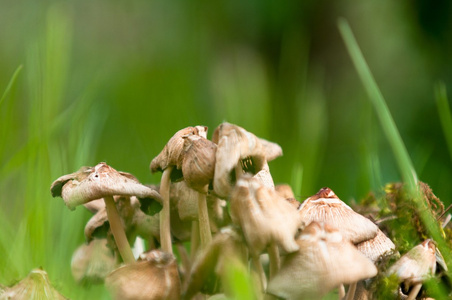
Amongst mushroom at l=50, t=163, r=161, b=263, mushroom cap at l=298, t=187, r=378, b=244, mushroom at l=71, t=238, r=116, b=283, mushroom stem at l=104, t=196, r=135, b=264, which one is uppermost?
mushroom at l=50, t=163, r=161, b=263

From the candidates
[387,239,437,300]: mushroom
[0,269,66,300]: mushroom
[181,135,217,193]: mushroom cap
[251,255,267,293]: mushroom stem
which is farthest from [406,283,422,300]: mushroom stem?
[0,269,66,300]: mushroom

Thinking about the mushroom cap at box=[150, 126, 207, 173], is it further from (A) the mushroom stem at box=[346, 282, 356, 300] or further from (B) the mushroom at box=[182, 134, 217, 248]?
(A) the mushroom stem at box=[346, 282, 356, 300]

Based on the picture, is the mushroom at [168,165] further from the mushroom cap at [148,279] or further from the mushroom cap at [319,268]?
the mushroom cap at [319,268]

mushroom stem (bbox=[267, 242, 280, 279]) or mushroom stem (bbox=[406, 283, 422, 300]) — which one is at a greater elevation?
mushroom stem (bbox=[267, 242, 280, 279])

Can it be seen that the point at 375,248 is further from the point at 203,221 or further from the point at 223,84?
the point at 223,84

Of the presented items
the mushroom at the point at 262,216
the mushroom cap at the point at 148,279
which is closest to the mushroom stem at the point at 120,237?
the mushroom cap at the point at 148,279

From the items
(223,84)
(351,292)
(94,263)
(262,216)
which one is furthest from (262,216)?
(223,84)
